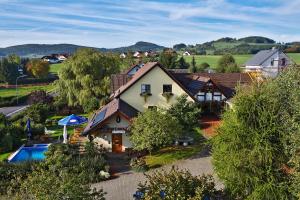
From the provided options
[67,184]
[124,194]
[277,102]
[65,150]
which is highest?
[277,102]

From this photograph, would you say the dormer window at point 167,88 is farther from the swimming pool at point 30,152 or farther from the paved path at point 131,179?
the swimming pool at point 30,152

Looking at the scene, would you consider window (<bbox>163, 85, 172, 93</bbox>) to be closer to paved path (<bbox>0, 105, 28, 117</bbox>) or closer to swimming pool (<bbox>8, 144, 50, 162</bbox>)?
swimming pool (<bbox>8, 144, 50, 162</bbox>)

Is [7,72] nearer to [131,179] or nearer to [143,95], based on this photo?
[143,95]

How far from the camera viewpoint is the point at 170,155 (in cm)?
2841

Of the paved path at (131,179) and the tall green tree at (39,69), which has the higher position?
the tall green tree at (39,69)

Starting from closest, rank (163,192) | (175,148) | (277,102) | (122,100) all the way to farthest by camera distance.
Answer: (163,192)
(277,102)
(175,148)
(122,100)

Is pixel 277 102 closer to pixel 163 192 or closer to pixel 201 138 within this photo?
pixel 163 192

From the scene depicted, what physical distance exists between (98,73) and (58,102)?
754cm

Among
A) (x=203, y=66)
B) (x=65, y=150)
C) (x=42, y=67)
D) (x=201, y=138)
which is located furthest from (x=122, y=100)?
(x=42, y=67)

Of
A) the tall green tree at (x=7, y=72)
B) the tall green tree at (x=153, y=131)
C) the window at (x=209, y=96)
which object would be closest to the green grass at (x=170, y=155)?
the tall green tree at (x=153, y=131)

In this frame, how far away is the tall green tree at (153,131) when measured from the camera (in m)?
26.2

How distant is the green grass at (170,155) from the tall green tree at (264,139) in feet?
33.1

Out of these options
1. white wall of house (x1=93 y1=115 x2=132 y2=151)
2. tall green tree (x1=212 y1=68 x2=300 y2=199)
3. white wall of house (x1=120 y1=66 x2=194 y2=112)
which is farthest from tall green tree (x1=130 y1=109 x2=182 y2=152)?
white wall of house (x1=120 y1=66 x2=194 y2=112)

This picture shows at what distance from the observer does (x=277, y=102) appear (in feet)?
53.6
